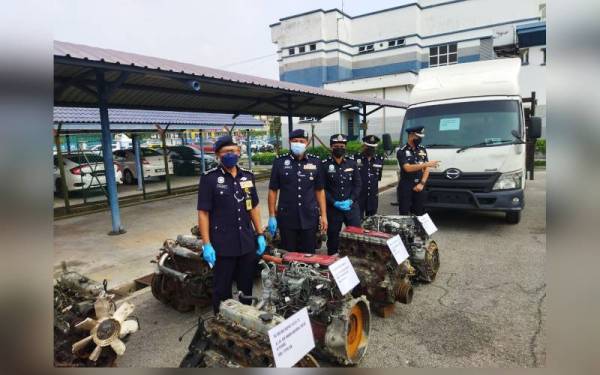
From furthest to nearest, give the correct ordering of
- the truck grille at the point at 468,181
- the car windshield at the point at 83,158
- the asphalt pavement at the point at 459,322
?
1. the car windshield at the point at 83,158
2. the truck grille at the point at 468,181
3. the asphalt pavement at the point at 459,322

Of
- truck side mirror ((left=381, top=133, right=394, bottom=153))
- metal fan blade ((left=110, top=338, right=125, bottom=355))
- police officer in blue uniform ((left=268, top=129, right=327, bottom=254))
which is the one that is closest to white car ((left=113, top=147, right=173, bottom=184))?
truck side mirror ((left=381, top=133, right=394, bottom=153))

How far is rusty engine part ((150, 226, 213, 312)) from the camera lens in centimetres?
367

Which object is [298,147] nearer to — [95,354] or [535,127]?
[95,354]

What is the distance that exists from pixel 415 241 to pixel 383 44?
30121mm

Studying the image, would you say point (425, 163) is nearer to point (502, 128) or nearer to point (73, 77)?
point (502, 128)

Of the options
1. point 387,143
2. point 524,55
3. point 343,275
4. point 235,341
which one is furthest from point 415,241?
point 524,55

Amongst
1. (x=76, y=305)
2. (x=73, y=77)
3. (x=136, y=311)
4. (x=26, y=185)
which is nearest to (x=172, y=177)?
(x=73, y=77)

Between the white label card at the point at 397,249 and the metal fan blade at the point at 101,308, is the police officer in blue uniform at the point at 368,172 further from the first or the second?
the metal fan blade at the point at 101,308

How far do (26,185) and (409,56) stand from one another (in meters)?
31.8

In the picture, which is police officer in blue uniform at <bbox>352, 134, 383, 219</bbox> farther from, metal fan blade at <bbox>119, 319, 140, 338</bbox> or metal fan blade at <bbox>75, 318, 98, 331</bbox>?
metal fan blade at <bbox>75, 318, 98, 331</bbox>

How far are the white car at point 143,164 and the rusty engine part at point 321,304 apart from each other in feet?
44.0

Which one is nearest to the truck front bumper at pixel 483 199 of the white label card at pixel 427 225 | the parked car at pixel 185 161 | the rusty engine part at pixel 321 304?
the white label card at pixel 427 225

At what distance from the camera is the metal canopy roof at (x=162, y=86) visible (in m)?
5.28

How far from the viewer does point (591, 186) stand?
4.65 ft
